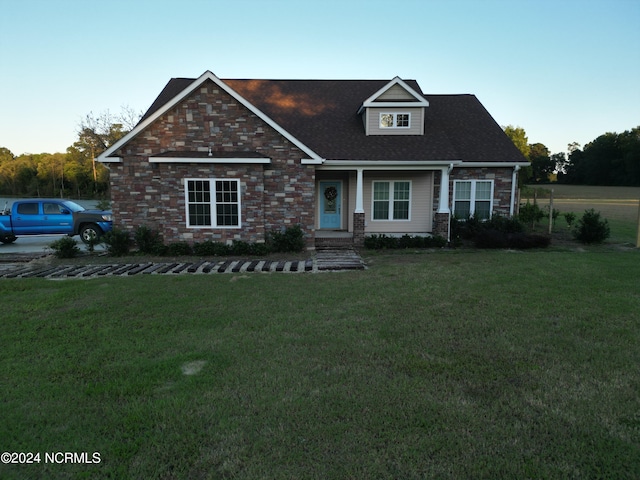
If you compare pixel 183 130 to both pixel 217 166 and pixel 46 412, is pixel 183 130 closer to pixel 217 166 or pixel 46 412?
pixel 217 166

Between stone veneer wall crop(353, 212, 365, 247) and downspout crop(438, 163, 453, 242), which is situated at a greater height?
downspout crop(438, 163, 453, 242)

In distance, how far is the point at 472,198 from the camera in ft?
52.5

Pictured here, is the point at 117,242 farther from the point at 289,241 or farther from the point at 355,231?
the point at 355,231

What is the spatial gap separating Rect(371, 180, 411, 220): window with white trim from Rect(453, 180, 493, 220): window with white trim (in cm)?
196

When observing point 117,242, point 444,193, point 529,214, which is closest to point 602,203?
point 529,214

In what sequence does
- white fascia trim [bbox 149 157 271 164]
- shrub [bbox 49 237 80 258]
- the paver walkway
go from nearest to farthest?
the paver walkway < shrub [bbox 49 237 80 258] < white fascia trim [bbox 149 157 271 164]

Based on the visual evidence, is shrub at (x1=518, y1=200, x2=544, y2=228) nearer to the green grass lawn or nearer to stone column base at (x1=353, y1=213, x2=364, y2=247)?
stone column base at (x1=353, y1=213, x2=364, y2=247)

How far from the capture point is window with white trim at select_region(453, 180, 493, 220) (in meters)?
15.9

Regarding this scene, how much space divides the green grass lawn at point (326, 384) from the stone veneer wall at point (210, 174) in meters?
5.71

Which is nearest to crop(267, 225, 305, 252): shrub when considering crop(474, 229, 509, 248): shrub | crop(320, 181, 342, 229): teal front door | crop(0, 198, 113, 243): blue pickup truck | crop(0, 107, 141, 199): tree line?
crop(320, 181, 342, 229): teal front door

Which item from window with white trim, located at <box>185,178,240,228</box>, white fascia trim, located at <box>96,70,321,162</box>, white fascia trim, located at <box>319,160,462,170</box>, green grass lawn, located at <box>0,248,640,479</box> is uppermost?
white fascia trim, located at <box>96,70,321,162</box>

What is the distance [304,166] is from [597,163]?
89.5 m

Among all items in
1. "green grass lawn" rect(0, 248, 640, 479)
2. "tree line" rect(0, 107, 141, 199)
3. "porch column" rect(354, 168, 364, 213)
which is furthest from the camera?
"tree line" rect(0, 107, 141, 199)

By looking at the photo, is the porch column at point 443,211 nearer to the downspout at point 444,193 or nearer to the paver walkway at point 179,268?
the downspout at point 444,193
